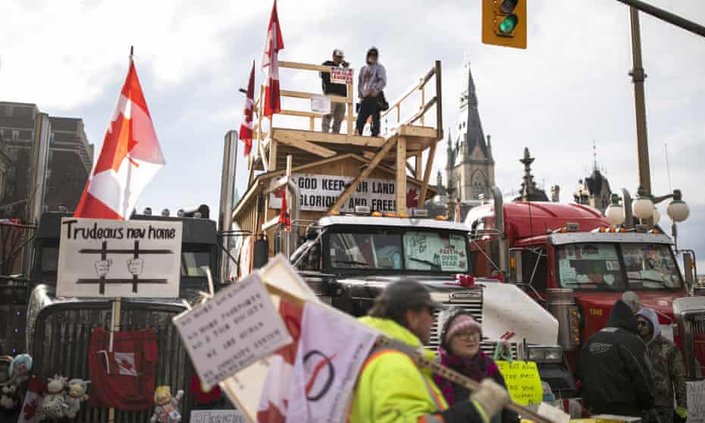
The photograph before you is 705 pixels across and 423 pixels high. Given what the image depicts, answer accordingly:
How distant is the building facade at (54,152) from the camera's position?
1876 inches

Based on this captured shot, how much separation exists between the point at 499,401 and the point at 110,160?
442cm

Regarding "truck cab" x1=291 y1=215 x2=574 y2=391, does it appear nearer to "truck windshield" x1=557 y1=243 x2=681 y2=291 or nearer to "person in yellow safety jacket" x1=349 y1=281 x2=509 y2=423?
"truck windshield" x1=557 y1=243 x2=681 y2=291

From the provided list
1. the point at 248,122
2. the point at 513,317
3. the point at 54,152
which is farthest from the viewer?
the point at 54,152

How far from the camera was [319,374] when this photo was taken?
113 inches

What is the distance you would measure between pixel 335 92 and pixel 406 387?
1180cm

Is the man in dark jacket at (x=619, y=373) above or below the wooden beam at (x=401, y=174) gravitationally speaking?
below

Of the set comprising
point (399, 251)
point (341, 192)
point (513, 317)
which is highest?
point (341, 192)

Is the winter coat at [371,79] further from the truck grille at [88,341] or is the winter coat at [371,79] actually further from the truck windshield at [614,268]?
the truck grille at [88,341]

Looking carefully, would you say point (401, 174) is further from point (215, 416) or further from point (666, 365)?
point (215, 416)

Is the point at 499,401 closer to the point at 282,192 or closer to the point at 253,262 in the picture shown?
the point at 253,262

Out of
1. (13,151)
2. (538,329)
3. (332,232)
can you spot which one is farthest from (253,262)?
(13,151)

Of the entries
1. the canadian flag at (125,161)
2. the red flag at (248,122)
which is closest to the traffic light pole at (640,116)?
the red flag at (248,122)

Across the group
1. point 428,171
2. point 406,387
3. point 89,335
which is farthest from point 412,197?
point 406,387

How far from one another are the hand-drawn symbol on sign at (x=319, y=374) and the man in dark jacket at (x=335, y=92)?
1122 cm
